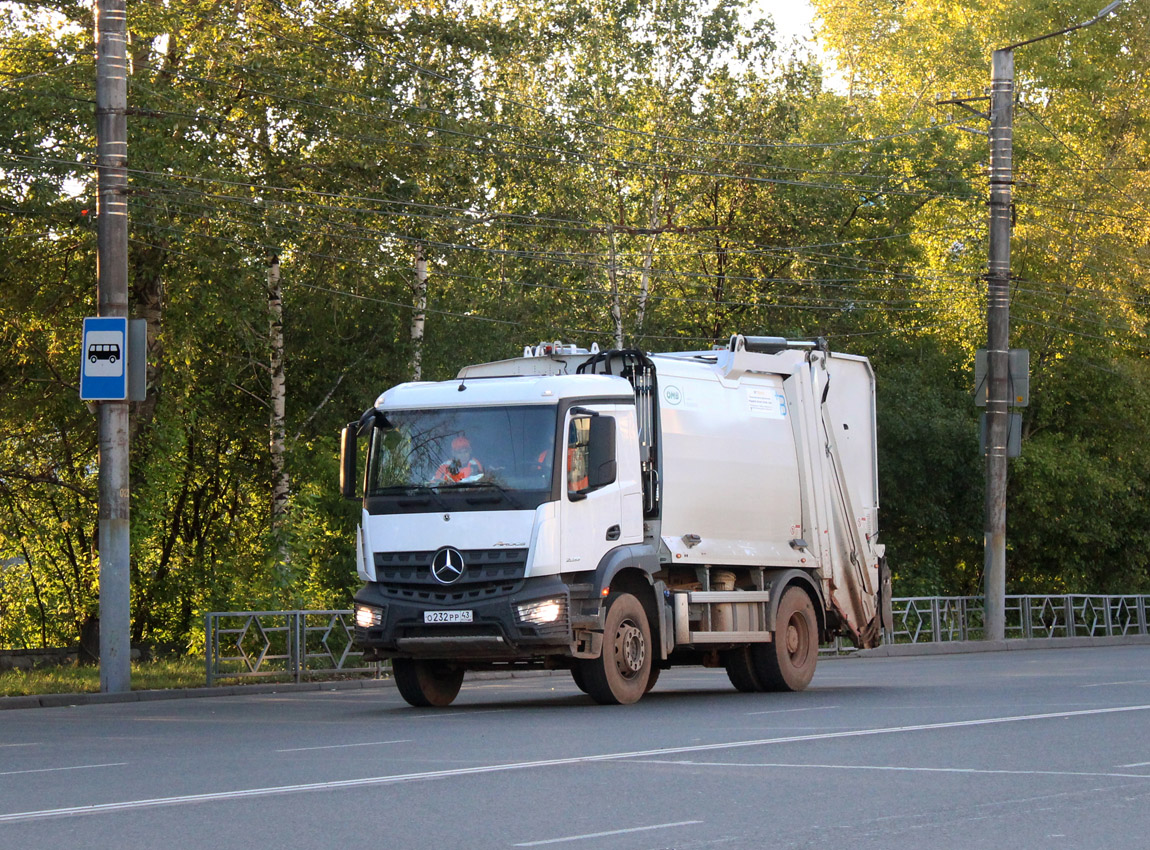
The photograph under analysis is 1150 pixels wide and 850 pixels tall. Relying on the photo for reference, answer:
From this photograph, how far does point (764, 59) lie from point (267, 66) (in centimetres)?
2013

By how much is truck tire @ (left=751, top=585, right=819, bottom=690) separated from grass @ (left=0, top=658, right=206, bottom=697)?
7.29 m

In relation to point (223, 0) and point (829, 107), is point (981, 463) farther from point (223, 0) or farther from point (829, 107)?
point (223, 0)

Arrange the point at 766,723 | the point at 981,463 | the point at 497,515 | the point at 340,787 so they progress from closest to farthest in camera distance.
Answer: the point at 340,787, the point at 766,723, the point at 497,515, the point at 981,463

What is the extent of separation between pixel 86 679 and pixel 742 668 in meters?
8.71

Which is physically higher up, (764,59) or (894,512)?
(764,59)

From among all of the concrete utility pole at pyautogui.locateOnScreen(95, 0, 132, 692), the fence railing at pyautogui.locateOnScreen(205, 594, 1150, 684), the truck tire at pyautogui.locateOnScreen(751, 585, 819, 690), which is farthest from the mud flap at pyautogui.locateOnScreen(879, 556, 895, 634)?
the concrete utility pole at pyautogui.locateOnScreen(95, 0, 132, 692)

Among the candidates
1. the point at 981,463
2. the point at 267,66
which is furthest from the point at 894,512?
the point at 267,66

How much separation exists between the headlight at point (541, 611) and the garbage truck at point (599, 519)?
0.01 m

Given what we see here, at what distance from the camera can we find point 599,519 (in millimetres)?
16641

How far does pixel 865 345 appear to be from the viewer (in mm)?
45625

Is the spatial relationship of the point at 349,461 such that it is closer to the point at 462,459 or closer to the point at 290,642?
the point at 462,459

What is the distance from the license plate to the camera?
16281 millimetres

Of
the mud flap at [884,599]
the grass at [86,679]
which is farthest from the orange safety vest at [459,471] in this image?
the mud flap at [884,599]

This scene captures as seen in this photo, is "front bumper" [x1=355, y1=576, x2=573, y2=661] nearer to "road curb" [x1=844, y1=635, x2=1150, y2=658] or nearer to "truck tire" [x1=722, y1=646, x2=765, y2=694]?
"truck tire" [x1=722, y1=646, x2=765, y2=694]
